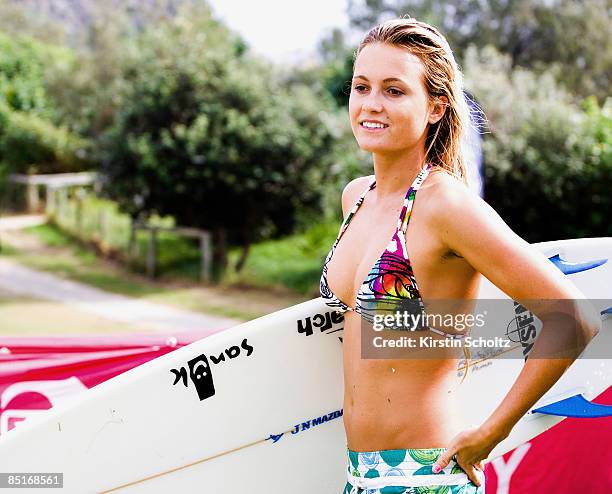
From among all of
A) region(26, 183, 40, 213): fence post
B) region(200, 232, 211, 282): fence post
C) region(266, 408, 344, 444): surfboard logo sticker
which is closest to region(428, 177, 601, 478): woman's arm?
region(266, 408, 344, 444): surfboard logo sticker

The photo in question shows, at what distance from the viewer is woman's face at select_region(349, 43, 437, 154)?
71.6 inches

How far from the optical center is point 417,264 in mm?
1681

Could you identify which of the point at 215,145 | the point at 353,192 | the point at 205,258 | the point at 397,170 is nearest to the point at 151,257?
the point at 205,258

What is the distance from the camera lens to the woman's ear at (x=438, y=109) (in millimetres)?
1872

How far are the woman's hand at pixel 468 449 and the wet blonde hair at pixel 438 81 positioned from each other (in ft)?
2.01

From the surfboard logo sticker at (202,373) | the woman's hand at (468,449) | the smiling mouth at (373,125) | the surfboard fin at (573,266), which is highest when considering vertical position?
the smiling mouth at (373,125)

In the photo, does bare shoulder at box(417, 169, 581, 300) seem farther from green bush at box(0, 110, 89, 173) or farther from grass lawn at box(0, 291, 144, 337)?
green bush at box(0, 110, 89, 173)

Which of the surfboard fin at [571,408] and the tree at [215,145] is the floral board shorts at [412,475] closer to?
the surfboard fin at [571,408]

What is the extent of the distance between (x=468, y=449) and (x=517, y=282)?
41cm

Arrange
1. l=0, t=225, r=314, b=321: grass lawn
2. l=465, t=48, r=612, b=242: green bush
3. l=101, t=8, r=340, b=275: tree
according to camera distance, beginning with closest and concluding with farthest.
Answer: l=465, t=48, r=612, b=242: green bush → l=0, t=225, r=314, b=321: grass lawn → l=101, t=8, r=340, b=275: tree

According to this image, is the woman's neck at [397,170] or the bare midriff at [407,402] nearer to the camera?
the bare midriff at [407,402]

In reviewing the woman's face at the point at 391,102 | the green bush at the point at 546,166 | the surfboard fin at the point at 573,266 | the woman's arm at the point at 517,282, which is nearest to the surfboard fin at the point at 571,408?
the surfboard fin at the point at 573,266

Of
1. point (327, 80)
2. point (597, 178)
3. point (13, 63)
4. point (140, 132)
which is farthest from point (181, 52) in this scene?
point (13, 63)

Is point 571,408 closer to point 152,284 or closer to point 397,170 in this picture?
point 397,170
